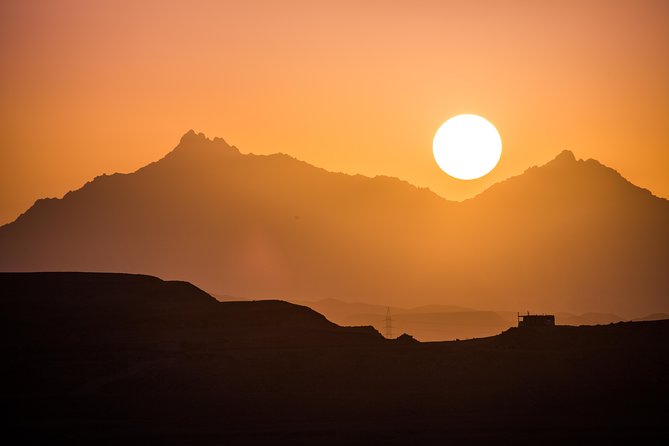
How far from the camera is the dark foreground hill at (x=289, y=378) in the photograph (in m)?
72.0

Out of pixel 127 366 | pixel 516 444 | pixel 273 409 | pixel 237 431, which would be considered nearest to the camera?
pixel 516 444

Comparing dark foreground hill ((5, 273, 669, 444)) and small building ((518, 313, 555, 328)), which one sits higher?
small building ((518, 313, 555, 328))

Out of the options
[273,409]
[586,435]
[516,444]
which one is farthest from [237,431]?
[586,435]

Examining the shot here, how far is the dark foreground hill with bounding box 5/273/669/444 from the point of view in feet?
236

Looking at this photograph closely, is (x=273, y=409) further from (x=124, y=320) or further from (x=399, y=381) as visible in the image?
(x=124, y=320)

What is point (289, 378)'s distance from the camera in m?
83.2

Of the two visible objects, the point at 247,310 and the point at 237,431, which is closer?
the point at 237,431

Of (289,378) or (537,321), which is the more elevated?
(537,321)

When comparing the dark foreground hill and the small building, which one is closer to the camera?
the dark foreground hill

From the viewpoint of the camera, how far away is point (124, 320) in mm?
93000

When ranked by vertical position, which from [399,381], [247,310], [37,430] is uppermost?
[247,310]

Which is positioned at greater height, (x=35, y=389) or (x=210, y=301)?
(x=210, y=301)

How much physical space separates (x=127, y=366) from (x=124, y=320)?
879 cm

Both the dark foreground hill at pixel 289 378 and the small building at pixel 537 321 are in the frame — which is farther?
the small building at pixel 537 321
